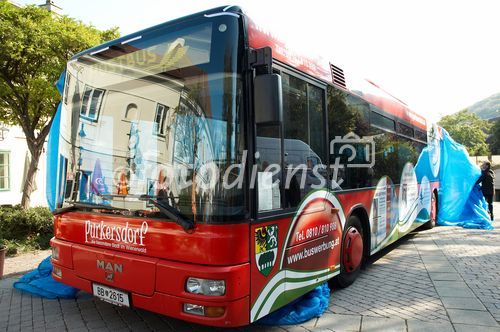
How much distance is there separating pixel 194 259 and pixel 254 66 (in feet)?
5.52

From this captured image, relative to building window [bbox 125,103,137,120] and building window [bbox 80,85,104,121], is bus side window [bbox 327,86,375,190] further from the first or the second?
building window [bbox 80,85,104,121]

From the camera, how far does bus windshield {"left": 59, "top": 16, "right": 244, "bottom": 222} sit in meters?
3.08

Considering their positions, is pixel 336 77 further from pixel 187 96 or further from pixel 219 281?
pixel 219 281

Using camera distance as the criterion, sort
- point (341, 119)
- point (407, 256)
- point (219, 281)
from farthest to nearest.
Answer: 1. point (407, 256)
2. point (341, 119)
3. point (219, 281)

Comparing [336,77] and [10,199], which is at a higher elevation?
[336,77]

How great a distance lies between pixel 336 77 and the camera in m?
4.88

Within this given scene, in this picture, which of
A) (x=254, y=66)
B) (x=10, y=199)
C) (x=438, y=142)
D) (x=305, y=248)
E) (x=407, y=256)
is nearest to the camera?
(x=254, y=66)

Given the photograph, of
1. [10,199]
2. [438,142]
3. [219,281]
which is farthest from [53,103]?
[438,142]

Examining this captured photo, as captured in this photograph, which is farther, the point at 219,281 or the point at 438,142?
the point at 438,142

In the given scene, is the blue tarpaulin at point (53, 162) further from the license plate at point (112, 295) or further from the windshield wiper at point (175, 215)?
the windshield wiper at point (175, 215)

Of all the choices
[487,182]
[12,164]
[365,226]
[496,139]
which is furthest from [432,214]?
[496,139]

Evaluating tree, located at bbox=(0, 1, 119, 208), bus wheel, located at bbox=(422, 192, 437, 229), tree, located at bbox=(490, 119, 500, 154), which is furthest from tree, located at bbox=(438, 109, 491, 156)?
tree, located at bbox=(0, 1, 119, 208)

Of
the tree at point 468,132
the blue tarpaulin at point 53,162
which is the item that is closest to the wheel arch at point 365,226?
the blue tarpaulin at point 53,162

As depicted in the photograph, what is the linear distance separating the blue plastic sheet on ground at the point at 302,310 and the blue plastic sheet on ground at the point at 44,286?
2657 millimetres
